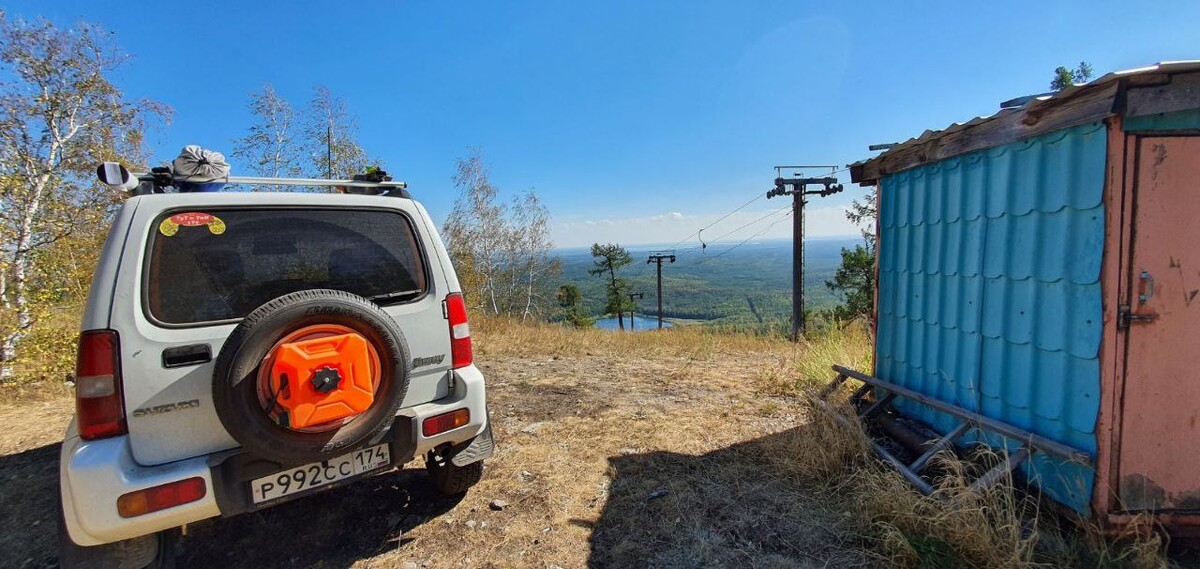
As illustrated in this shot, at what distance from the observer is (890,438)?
330cm

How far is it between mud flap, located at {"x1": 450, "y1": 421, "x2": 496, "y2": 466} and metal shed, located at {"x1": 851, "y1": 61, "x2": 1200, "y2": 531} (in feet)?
9.18

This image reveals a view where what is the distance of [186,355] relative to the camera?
5.35ft

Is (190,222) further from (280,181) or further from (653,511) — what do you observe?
(653,511)

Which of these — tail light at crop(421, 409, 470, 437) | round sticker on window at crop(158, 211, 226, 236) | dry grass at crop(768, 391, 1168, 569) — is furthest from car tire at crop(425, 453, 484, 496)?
dry grass at crop(768, 391, 1168, 569)

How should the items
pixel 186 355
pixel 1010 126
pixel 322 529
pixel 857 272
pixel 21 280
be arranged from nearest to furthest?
pixel 186 355, pixel 1010 126, pixel 322 529, pixel 21 280, pixel 857 272

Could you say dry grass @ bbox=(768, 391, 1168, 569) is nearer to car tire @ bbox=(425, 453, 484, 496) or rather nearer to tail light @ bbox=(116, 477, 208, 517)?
car tire @ bbox=(425, 453, 484, 496)

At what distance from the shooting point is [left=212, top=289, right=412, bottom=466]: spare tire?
5.26ft

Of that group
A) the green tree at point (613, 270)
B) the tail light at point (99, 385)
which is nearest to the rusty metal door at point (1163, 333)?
the tail light at point (99, 385)

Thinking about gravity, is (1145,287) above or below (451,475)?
above

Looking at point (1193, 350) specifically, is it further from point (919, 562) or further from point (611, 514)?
point (611, 514)

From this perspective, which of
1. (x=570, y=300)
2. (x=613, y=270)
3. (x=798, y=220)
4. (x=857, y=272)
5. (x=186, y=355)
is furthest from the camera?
(x=570, y=300)

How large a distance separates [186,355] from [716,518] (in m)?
2.52

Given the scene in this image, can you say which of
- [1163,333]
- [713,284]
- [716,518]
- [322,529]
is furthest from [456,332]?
[713,284]

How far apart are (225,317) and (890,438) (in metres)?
4.06
